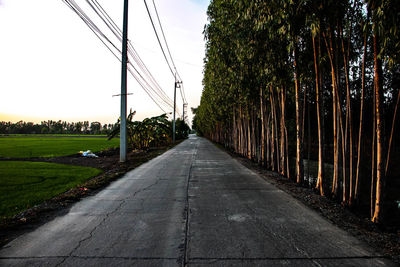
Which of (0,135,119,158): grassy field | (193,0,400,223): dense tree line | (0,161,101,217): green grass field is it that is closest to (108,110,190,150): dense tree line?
(0,135,119,158): grassy field

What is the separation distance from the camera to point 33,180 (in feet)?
24.8

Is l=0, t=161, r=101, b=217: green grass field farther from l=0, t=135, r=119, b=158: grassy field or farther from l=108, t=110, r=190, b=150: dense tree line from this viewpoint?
l=108, t=110, r=190, b=150: dense tree line

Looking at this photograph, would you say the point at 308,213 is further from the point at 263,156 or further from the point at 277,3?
the point at 263,156

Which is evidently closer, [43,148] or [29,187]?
[29,187]

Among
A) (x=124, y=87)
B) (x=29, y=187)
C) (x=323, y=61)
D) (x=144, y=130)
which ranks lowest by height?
(x=29, y=187)

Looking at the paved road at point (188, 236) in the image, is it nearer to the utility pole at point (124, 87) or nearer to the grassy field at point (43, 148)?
the utility pole at point (124, 87)

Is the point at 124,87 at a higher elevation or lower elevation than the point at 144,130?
higher

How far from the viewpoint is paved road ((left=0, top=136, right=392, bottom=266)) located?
281 cm

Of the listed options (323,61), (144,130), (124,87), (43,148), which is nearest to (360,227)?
(323,61)

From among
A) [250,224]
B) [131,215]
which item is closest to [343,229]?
[250,224]

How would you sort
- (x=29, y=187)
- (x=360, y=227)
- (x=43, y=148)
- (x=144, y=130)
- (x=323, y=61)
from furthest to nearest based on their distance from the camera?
1. (x=43, y=148)
2. (x=144, y=130)
3. (x=323, y=61)
4. (x=29, y=187)
5. (x=360, y=227)

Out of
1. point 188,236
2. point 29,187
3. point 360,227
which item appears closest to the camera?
point 188,236

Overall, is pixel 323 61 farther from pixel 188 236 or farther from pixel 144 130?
pixel 144 130

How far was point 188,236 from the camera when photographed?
136 inches
